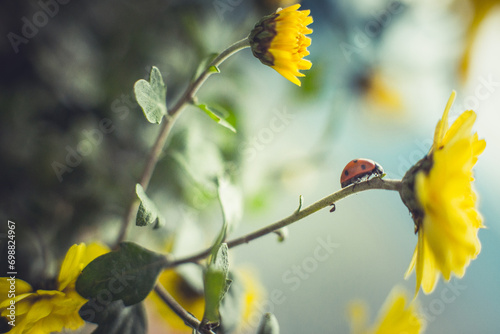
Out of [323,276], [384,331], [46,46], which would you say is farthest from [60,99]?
[323,276]

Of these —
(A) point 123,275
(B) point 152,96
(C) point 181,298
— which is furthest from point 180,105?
(C) point 181,298

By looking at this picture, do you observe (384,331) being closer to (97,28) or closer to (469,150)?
(469,150)

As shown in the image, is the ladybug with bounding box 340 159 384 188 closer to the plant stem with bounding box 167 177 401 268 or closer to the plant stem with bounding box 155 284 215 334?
the plant stem with bounding box 167 177 401 268

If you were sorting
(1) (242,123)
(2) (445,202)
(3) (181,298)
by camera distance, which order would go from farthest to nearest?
(1) (242,123) < (3) (181,298) < (2) (445,202)

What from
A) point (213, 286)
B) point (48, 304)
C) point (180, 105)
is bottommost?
point (48, 304)

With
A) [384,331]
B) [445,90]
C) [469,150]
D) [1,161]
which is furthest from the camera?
[445,90]

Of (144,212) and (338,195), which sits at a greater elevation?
(338,195)

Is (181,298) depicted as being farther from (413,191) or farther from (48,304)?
(413,191)
